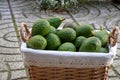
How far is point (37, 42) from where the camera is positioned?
1439 millimetres

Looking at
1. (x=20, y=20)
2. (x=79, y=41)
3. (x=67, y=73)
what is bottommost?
(x=20, y=20)

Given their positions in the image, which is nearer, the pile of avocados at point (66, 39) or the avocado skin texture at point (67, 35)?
the pile of avocados at point (66, 39)

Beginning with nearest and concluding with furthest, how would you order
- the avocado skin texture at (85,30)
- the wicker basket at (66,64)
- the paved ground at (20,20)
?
the wicker basket at (66,64)
the avocado skin texture at (85,30)
the paved ground at (20,20)

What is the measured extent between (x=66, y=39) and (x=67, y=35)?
0.09 ft

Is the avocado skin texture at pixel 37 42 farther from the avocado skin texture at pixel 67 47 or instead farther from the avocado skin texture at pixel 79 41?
the avocado skin texture at pixel 79 41

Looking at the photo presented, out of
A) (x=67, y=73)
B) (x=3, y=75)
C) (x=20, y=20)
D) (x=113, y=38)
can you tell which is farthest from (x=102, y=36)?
(x=20, y=20)

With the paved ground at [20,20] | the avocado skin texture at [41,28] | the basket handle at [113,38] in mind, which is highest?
the avocado skin texture at [41,28]

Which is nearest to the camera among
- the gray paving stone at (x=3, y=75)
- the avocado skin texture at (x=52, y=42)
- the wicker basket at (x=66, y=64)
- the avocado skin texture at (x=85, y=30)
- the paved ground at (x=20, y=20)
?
the wicker basket at (x=66, y=64)

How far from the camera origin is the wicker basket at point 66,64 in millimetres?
1379

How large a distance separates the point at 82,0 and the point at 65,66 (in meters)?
3.17

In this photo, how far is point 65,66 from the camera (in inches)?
55.2

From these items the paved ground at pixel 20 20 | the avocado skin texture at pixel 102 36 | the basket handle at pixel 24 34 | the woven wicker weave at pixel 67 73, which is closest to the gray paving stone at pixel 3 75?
the paved ground at pixel 20 20

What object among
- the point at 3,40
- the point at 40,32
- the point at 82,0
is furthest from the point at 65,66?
the point at 82,0

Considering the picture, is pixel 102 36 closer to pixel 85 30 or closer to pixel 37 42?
pixel 85 30
